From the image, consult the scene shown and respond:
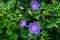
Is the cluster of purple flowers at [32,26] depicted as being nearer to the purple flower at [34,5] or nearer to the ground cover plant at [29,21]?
the ground cover plant at [29,21]

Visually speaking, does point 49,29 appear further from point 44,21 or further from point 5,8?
point 5,8

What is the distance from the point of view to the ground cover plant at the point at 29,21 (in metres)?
1.96

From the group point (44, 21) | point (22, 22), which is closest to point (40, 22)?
point (44, 21)

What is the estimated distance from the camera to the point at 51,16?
2.05 metres

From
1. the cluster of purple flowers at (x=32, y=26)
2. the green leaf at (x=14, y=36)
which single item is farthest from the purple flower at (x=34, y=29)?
the green leaf at (x=14, y=36)

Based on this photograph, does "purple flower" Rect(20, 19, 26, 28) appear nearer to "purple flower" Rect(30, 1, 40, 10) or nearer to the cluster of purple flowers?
the cluster of purple flowers

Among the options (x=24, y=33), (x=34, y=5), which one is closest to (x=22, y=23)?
(x=24, y=33)

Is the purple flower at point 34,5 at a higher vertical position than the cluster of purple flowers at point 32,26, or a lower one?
higher

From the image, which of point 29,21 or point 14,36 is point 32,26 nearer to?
point 29,21

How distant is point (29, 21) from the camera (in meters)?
2.02

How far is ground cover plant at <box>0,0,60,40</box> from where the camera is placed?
1.96 meters

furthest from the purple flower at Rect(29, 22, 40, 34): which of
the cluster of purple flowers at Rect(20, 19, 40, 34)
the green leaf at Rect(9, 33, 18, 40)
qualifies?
the green leaf at Rect(9, 33, 18, 40)

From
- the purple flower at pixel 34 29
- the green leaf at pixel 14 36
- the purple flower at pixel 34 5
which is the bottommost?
the green leaf at pixel 14 36

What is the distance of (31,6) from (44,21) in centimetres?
16
